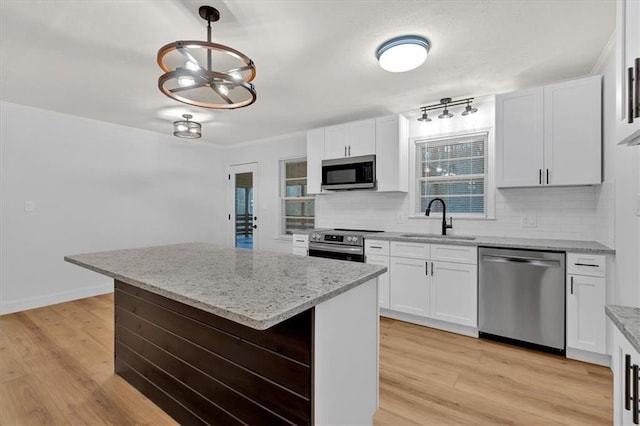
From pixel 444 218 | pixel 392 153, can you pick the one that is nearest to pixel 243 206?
pixel 392 153

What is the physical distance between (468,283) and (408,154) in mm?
1748

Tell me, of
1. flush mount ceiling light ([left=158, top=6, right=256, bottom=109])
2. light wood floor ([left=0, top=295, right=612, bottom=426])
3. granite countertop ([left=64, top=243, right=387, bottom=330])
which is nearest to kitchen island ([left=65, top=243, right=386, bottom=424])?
granite countertop ([left=64, top=243, right=387, bottom=330])

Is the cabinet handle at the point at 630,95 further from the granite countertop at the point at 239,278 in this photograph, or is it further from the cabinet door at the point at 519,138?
the cabinet door at the point at 519,138

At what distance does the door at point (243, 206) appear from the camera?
5.70 m

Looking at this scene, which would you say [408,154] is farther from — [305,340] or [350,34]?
[305,340]

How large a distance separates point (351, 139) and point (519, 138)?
1901 millimetres

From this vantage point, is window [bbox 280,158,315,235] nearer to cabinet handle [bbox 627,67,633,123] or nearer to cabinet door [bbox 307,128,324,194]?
cabinet door [bbox 307,128,324,194]

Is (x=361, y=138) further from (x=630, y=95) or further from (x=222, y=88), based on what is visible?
(x=630, y=95)

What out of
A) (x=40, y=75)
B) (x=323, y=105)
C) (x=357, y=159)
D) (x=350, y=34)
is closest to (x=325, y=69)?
(x=350, y=34)

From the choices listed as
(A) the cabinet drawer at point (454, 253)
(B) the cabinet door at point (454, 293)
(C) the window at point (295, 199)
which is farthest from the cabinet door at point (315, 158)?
(B) the cabinet door at point (454, 293)

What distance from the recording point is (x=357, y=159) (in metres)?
3.98

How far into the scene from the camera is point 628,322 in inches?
39.1

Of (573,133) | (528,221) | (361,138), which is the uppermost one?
(361,138)

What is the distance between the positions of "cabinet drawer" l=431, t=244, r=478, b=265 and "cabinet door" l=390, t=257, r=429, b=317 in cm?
15
